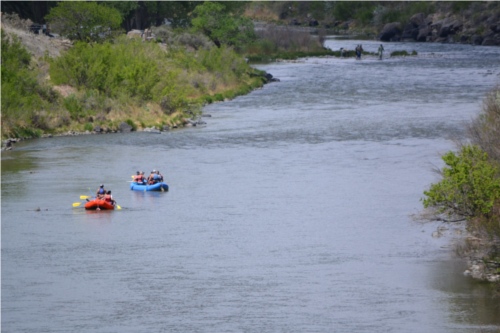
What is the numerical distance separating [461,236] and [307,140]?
2090 centimetres

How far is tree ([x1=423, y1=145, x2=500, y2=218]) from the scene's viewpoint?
2750cm

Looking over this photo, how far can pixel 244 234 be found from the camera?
33438 mm

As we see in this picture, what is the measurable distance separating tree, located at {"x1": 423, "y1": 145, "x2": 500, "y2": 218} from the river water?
6.24ft

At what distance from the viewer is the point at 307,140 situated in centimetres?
5194

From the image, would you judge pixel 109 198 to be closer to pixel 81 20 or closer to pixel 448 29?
pixel 81 20

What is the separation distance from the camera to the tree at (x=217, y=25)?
296ft

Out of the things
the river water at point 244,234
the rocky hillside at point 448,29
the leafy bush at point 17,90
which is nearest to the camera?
the river water at point 244,234

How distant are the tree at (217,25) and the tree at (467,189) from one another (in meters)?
63.2

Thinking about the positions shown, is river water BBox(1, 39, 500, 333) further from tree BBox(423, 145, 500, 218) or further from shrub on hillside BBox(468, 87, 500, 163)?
shrub on hillside BBox(468, 87, 500, 163)

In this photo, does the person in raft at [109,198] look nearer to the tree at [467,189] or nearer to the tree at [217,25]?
the tree at [467,189]

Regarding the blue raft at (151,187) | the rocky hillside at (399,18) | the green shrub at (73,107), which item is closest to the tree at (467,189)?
the blue raft at (151,187)

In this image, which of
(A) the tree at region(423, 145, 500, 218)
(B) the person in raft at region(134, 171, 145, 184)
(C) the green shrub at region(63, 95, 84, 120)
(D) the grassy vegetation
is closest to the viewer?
(A) the tree at region(423, 145, 500, 218)

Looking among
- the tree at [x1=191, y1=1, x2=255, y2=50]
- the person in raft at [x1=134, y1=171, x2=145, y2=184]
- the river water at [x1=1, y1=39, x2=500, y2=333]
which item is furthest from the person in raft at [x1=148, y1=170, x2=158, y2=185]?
the tree at [x1=191, y1=1, x2=255, y2=50]

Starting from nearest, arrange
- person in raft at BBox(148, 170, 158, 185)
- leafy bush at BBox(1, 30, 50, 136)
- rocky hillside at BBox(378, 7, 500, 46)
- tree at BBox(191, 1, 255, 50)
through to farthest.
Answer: person in raft at BBox(148, 170, 158, 185) → leafy bush at BBox(1, 30, 50, 136) → tree at BBox(191, 1, 255, 50) → rocky hillside at BBox(378, 7, 500, 46)
